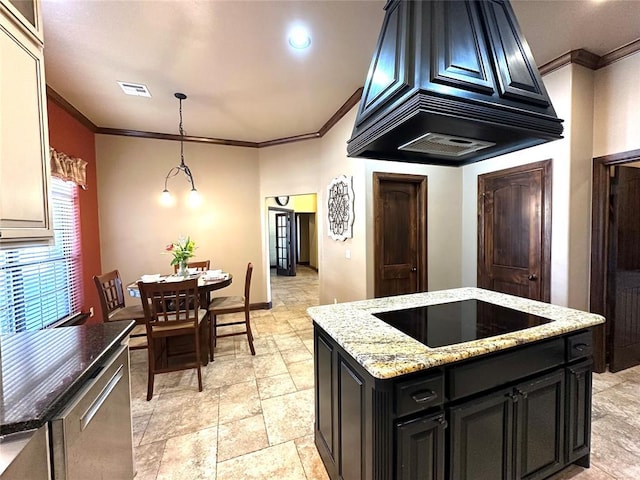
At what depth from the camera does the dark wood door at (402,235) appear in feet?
11.6

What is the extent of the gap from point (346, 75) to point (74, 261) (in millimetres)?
3887

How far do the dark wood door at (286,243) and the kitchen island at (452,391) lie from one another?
721cm

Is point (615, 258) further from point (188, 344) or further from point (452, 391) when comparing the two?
point (188, 344)

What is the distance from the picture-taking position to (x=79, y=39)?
2297mm

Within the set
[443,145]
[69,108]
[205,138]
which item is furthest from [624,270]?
[69,108]

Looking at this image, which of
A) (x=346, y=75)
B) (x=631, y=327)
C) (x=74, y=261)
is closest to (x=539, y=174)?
(x=631, y=327)

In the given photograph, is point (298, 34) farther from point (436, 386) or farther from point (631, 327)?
point (631, 327)

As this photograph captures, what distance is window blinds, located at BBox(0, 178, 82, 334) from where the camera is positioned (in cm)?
243

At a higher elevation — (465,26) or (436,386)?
(465,26)

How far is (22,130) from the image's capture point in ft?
4.37

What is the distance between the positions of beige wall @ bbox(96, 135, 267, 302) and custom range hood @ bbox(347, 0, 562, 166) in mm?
3820

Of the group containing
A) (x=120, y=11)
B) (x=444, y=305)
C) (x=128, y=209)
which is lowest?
(x=444, y=305)

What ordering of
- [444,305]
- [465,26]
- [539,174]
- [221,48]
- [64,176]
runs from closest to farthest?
[465,26] → [444,305] → [221,48] → [539,174] → [64,176]

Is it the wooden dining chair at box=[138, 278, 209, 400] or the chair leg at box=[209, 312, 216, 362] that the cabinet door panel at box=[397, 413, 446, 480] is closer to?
the wooden dining chair at box=[138, 278, 209, 400]
